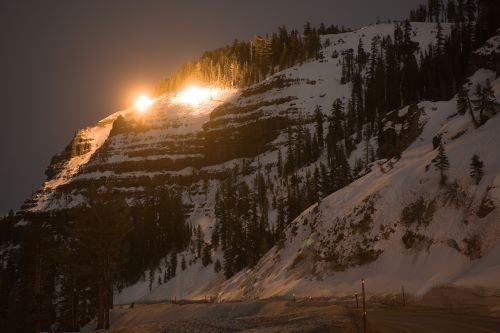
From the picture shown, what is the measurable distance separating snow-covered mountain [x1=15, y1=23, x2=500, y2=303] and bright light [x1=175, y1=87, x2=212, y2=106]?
3.53m

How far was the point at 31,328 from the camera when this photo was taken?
40.1 m

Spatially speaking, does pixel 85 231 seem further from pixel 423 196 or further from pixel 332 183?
pixel 332 183

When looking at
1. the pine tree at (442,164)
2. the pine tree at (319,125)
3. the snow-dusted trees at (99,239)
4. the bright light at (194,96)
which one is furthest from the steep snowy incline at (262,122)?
the snow-dusted trees at (99,239)

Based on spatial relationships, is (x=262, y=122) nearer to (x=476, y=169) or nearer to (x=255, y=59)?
(x=255, y=59)

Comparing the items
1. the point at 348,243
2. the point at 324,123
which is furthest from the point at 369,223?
the point at 324,123

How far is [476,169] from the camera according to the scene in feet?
107

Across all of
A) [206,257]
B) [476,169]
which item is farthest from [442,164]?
[206,257]

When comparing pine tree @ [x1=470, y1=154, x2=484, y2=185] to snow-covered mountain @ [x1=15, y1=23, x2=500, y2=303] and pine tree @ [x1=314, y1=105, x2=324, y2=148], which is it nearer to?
snow-covered mountain @ [x1=15, y1=23, x2=500, y2=303]

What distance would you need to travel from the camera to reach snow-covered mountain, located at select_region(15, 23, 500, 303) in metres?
31.9

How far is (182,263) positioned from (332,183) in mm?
46773

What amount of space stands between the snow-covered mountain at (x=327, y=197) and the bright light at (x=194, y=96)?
353 centimetres

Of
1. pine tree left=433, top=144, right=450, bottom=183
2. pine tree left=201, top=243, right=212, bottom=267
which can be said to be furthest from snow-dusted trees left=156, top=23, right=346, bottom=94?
pine tree left=433, top=144, right=450, bottom=183

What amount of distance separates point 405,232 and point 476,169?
296 inches

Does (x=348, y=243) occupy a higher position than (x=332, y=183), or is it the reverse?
(x=332, y=183)
